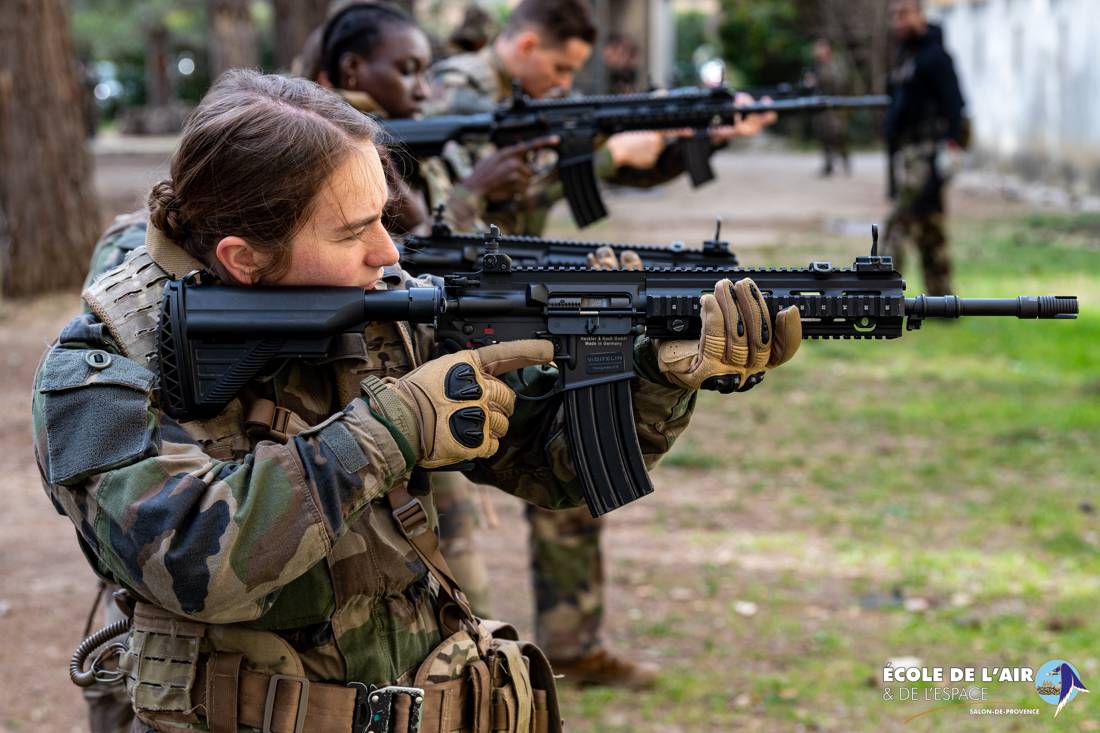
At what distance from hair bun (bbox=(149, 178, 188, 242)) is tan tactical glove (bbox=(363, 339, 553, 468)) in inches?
18.6

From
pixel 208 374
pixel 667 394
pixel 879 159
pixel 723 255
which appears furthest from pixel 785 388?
pixel 879 159

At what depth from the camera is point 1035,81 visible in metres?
21.6

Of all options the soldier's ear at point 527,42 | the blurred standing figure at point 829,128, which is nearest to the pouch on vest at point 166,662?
the soldier's ear at point 527,42

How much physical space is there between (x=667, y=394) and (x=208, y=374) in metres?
0.96

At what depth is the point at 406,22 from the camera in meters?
4.44

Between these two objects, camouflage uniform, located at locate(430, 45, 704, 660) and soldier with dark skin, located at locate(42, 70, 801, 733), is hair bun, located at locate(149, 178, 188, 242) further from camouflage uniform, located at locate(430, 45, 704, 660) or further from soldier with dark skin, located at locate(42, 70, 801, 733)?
camouflage uniform, located at locate(430, 45, 704, 660)

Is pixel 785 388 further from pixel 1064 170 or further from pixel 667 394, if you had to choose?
pixel 1064 170

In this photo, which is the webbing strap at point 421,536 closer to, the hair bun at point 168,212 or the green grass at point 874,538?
the hair bun at point 168,212

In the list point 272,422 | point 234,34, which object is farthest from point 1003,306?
point 234,34

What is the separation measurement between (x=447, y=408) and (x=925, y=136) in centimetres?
979

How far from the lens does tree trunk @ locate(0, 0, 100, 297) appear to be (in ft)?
37.8

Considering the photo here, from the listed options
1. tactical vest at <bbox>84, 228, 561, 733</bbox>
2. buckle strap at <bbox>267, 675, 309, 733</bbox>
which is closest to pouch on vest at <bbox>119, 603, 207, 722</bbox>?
tactical vest at <bbox>84, 228, 561, 733</bbox>

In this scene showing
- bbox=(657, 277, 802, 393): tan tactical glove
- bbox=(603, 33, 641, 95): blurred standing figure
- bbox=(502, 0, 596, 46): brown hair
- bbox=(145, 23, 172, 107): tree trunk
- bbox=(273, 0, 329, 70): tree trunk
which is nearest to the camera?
bbox=(657, 277, 802, 393): tan tactical glove

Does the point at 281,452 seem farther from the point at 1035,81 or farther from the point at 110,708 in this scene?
the point at 1035,81
